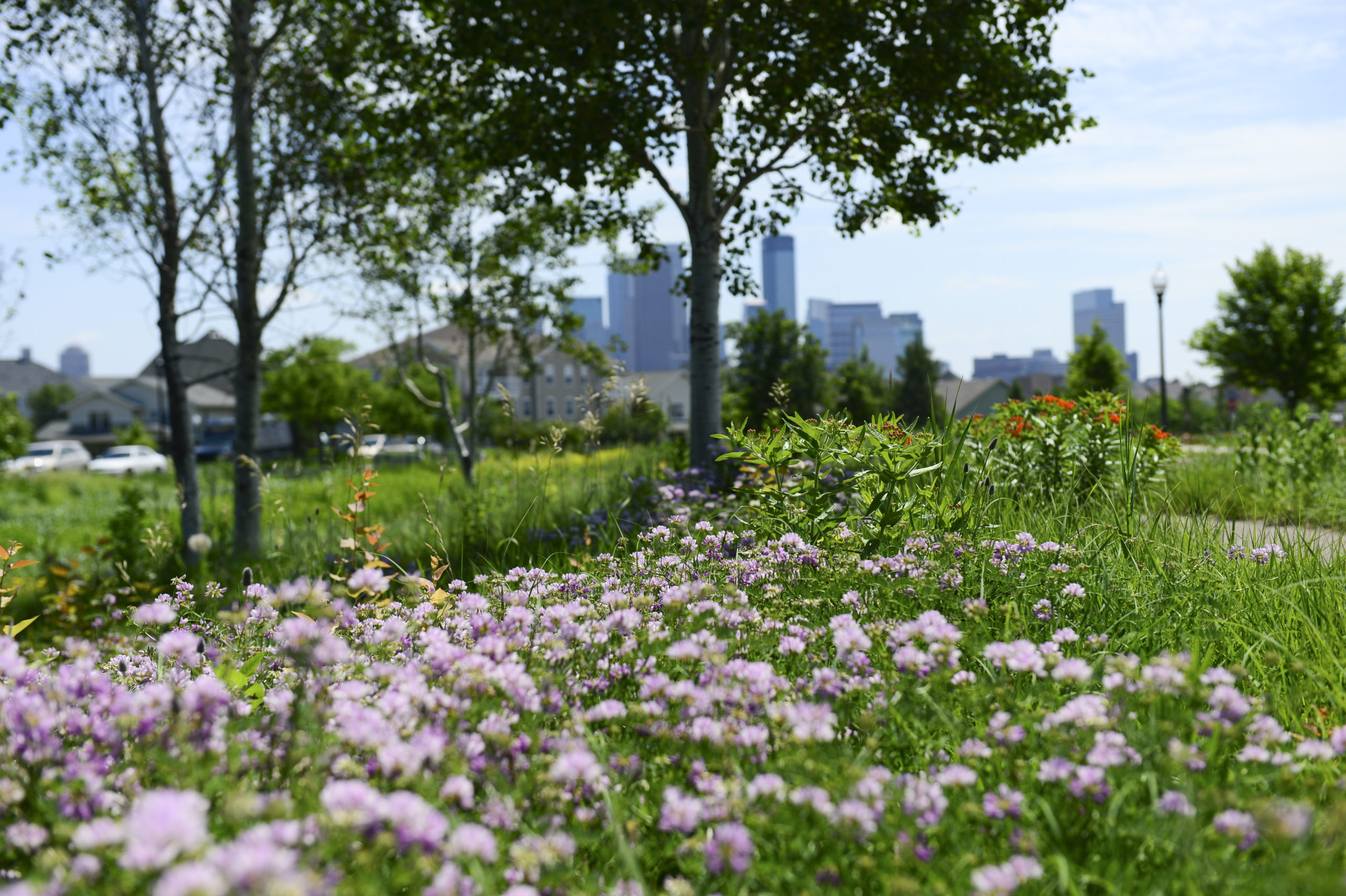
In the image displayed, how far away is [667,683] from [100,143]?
34.4 feet

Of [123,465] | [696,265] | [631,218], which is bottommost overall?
[123,465]

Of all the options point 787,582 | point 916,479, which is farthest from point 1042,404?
point 787,582

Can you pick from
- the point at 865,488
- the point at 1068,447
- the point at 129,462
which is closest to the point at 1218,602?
the point at 865,488

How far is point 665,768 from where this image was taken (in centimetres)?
205

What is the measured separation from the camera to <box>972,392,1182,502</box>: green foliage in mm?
6906

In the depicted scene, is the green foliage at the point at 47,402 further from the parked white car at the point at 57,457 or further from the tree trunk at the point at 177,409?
the tree trunk at the point at 177,409

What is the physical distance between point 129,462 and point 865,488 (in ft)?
165

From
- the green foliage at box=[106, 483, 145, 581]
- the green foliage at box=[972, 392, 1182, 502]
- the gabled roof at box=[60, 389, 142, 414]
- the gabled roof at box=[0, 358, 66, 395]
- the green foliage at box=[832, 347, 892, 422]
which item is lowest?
the green foliage at box=[106, 483, 145, 581]

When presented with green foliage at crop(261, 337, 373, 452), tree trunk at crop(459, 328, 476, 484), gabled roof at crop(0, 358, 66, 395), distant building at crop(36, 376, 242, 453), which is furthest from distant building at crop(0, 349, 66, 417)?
tree trunk at crop(459, 328, 476, 484)

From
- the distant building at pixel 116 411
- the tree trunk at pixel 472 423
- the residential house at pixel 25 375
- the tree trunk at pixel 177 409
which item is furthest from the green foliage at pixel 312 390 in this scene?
the residential house at pixel 25 375

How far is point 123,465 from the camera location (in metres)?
43.7

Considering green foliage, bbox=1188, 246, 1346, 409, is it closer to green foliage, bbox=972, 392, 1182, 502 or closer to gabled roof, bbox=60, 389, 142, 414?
green foliage, bbox=972, 392, 1182, 502

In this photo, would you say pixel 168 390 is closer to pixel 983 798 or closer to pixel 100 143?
pixel 100 143

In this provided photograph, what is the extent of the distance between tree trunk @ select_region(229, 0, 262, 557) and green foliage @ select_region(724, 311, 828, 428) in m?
24.6
